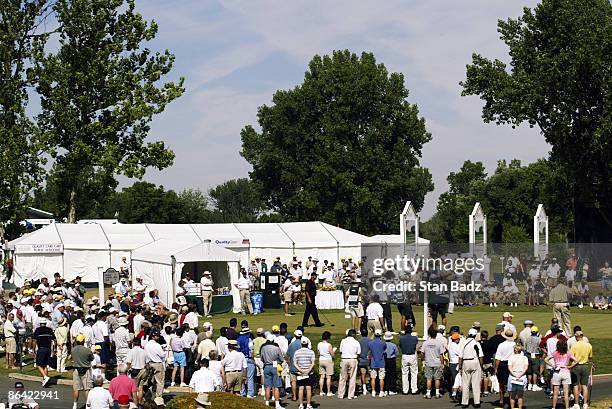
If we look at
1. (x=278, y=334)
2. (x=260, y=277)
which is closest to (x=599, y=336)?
(x=278, y=334)

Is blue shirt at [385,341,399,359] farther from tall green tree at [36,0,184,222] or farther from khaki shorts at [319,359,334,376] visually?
tall green tree at [36,0,184,222]

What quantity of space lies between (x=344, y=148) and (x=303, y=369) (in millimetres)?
60277

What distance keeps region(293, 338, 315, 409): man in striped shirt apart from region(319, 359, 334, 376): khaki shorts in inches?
49.4

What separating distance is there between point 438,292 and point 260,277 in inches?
448

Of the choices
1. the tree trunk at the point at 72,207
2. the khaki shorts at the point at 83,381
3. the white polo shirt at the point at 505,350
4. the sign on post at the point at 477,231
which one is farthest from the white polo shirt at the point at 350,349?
the tree trunk at the point at 72,207

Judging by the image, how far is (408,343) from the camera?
77.9 ft

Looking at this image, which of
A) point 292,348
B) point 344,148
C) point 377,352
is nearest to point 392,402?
point 377,352

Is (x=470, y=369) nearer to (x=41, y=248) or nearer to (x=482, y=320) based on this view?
(x=482, y=320)

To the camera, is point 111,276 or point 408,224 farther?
point 111,276

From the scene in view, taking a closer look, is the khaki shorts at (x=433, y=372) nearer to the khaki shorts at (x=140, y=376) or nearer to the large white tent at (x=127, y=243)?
the khaki shorts at (x=140, y=376)

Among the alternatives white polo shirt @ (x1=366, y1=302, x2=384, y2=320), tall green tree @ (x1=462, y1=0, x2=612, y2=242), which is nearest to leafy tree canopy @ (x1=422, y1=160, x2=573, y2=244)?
tall green tree @ (x1=462, y1=0, x2=612, y2=242)

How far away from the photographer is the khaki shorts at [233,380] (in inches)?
867

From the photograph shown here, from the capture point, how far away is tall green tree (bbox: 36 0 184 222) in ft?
165

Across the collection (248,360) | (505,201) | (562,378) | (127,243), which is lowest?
(562,378)
